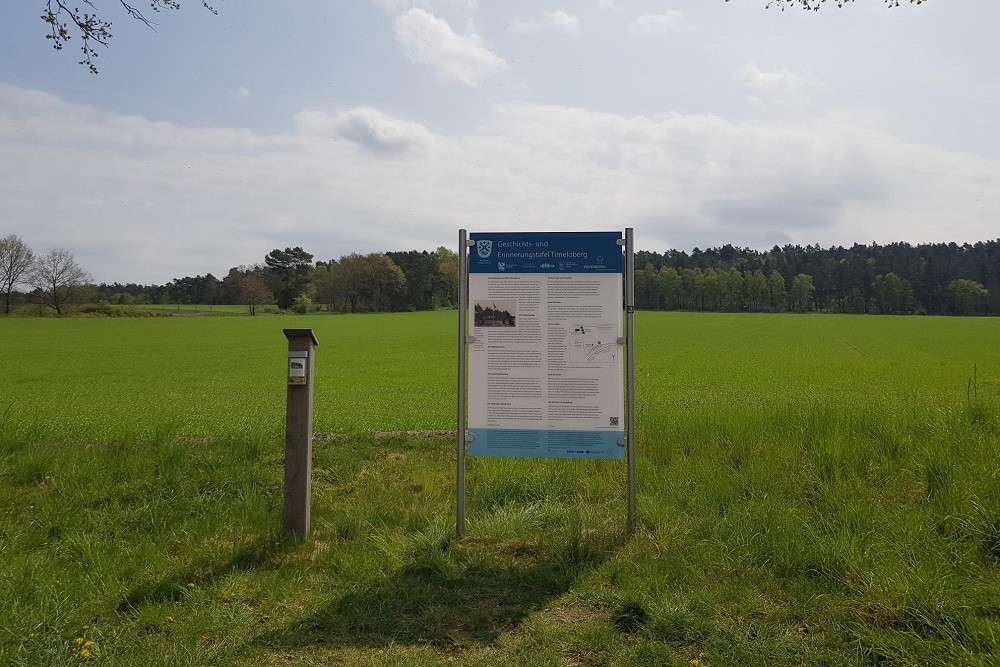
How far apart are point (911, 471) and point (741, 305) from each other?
A: 14662cm

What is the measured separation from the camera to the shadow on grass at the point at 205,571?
13.4ft

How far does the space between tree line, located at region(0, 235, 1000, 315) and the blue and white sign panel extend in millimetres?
95701

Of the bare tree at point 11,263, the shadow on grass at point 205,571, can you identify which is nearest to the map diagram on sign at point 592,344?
the shadow on grass at point 205,571

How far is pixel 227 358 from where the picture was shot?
34469mm

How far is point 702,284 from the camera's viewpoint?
14225 cm

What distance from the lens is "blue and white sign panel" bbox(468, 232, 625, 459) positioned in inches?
208

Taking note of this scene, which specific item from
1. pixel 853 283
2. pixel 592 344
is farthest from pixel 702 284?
pixel 592 344

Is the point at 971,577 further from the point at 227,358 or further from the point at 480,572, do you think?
the point at 227,358

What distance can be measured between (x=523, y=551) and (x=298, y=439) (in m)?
1.83

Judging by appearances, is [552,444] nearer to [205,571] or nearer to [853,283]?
[205,571]

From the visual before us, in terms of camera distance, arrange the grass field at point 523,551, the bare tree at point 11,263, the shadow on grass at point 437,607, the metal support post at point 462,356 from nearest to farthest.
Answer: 1. the grass field at point 523,551
2. the shadow on grass at point 437,607
3. the metal support post at point 462,356
4. the bare tree at point 11,263

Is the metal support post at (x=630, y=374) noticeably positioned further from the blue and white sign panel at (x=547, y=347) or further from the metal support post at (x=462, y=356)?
the metal support post at (x=462, y=356)

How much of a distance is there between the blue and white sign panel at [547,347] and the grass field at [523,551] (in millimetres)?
701

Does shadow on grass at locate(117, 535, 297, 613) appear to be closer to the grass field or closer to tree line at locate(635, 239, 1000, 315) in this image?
the grass field
